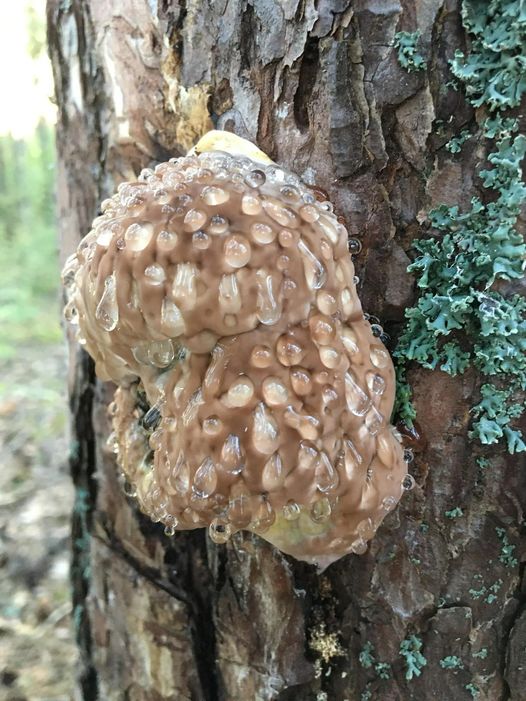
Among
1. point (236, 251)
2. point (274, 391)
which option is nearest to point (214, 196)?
point (236, 251)

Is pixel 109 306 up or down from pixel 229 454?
up

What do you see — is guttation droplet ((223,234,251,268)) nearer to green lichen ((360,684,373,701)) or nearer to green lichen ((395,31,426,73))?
green lichen ((395,31,426,73))

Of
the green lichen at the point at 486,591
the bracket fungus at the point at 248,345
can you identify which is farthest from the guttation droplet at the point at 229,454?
the green lichen at the point at 486,591

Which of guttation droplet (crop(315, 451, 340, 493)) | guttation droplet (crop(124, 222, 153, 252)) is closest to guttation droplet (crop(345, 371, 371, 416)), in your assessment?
guttation droplet (crop(315, 451, 340, 493))

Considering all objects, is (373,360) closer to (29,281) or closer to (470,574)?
(470,574)

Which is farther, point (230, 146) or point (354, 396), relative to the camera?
point (230, 146)

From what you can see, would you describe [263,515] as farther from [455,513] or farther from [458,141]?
[458,141]

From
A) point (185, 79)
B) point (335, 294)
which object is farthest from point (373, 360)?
point (185, 79)
